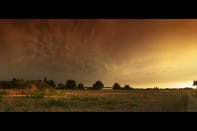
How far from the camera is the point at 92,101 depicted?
19.6 ft

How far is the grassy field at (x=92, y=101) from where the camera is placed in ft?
19.4

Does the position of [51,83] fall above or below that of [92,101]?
above

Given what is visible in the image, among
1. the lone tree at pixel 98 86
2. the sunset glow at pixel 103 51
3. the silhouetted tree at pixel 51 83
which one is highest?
the sunset glow at pixel 103 51

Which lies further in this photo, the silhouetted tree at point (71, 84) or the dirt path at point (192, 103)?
the silhouetted tree at point (71, 84)

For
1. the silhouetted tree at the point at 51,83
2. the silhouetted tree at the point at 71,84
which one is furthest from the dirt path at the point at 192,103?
the silhouetted tree at the point at 51,83

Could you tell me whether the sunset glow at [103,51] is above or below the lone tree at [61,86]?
above

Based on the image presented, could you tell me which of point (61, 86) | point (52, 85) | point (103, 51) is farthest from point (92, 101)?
point (103, 51)

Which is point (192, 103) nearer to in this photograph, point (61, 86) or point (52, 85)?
point (61, 86)

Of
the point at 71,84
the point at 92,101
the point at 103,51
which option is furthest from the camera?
the point at 103,51

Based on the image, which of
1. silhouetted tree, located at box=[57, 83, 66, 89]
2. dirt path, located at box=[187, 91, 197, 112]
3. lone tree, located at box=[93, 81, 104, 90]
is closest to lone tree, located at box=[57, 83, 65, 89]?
silhouetted tree, located at box=[57, 83, 66, 89]

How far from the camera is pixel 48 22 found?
Result: 6.08 meters

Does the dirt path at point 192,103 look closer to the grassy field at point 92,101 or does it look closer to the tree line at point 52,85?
the grassy field at point 92,101

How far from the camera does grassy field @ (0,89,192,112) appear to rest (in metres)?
5.92
